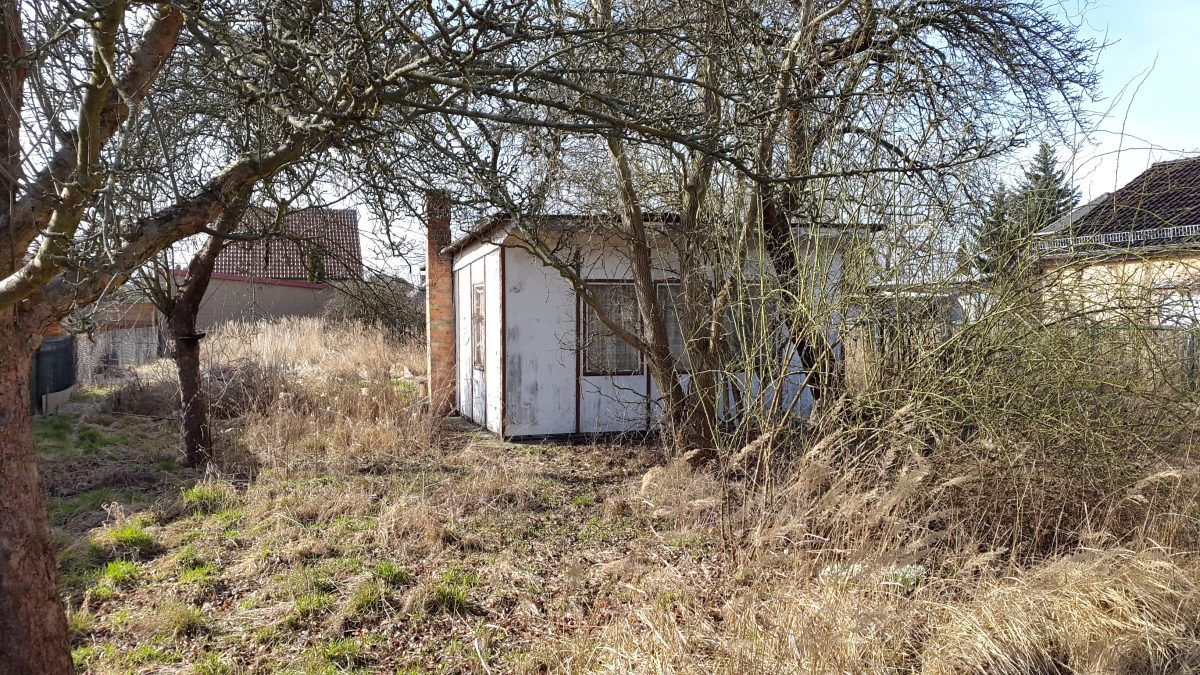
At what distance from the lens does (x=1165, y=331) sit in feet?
16.8

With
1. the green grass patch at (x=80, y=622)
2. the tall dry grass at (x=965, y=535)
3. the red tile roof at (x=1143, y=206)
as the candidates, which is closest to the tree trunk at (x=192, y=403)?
the green grass patch at (x=80, y=622)

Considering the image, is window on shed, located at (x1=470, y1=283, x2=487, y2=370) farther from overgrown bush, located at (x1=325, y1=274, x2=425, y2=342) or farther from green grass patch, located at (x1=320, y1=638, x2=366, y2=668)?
green grass patch, located at (x1=320, y1=638, x2=366, y2=668)

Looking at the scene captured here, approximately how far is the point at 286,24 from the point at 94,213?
1.25 metres

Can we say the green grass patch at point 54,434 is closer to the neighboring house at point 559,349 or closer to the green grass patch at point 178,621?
the neighboring house at point 559,349

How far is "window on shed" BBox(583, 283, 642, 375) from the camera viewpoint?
35.2 feet

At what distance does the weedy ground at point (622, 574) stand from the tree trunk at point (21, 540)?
3.70ft

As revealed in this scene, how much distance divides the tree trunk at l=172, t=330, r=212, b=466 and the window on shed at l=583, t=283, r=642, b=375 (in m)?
4.82

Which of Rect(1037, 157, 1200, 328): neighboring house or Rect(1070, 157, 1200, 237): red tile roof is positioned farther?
Rect(1070, 157, 1200, 237): red tile roof

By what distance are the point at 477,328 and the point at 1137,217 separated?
353 inches

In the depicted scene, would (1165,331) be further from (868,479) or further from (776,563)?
(776,563)

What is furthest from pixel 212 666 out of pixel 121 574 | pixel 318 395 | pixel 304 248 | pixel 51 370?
pixel 51 370

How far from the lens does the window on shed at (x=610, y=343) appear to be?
→ 10.7m

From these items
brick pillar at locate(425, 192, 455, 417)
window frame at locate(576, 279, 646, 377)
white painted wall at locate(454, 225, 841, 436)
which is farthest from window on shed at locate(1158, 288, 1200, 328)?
brick pillar at locate(425, 192, 455, 417)

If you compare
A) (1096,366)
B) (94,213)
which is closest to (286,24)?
(94,213)
